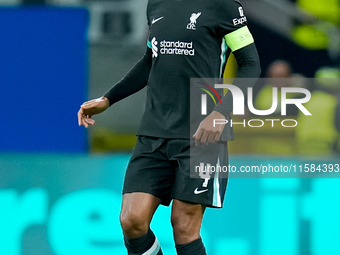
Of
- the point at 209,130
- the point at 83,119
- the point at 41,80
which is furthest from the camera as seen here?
the point at 41,80

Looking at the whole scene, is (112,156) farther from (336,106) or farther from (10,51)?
(336,106)

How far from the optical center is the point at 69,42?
4.60 metres

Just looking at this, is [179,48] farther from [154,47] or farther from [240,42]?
[240,42]

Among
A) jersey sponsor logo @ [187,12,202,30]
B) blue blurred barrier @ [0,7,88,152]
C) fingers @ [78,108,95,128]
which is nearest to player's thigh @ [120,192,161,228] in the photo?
fingers @ [78,108,95,128]

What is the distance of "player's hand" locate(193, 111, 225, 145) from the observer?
2686 millimetres

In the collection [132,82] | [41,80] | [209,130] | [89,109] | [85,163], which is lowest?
[85,163]

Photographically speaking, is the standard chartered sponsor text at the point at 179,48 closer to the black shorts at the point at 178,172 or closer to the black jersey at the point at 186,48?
the black jersey at the point at 186,48

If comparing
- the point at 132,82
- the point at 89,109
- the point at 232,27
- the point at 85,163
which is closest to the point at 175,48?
the point at 232,27

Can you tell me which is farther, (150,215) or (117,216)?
(117,216)

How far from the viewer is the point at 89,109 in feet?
9.99

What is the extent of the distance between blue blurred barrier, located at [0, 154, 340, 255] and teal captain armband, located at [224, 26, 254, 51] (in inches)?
64.6

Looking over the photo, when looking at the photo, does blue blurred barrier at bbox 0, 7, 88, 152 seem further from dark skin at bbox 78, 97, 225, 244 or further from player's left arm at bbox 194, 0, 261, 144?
player's left arm at bbox 194, 0, 261, 144

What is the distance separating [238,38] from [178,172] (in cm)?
72

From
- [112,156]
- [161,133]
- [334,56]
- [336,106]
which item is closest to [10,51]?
[112,156]
